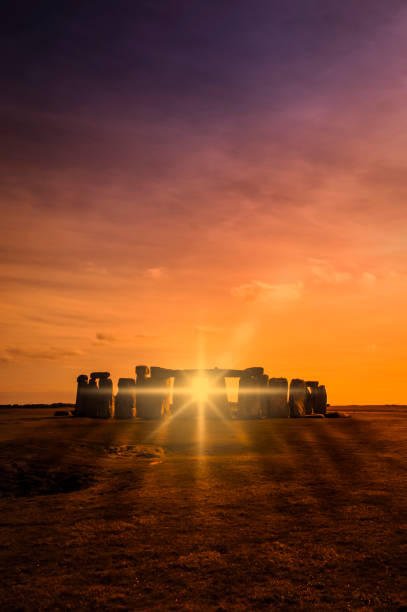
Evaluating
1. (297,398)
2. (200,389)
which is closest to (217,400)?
(200,389)

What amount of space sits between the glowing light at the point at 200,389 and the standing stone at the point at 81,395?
23.8 ft

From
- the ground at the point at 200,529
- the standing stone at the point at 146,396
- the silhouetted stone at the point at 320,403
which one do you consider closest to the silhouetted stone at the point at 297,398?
the silhouetted stone at the point at 320,403

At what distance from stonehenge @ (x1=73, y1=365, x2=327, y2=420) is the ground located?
13.8m

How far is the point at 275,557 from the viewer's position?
283 inches

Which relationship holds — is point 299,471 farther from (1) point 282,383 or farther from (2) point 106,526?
(1) point 282,383

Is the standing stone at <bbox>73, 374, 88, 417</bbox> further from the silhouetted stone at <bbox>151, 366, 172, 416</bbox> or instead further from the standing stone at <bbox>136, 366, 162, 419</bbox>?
the silhouetted stone at <bbox>151, 366, 172, 416</bbox>

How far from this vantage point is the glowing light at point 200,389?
32.9 meters

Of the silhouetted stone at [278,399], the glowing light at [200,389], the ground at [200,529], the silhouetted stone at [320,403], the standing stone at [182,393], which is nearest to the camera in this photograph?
the ground at [200,529]

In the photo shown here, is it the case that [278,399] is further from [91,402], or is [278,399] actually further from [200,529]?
[200,529]

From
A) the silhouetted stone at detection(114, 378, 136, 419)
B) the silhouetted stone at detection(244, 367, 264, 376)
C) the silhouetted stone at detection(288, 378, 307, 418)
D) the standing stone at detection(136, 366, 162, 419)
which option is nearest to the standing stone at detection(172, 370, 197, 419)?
the standing stone at detection(136, 366, 162, 419)

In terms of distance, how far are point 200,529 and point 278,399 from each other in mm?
23342

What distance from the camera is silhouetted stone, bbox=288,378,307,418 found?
31578 millimetres

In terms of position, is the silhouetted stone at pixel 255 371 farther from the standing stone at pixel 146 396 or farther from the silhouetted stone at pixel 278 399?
the standing stone at pixel 146 396

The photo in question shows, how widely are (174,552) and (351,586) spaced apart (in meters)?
2.59
